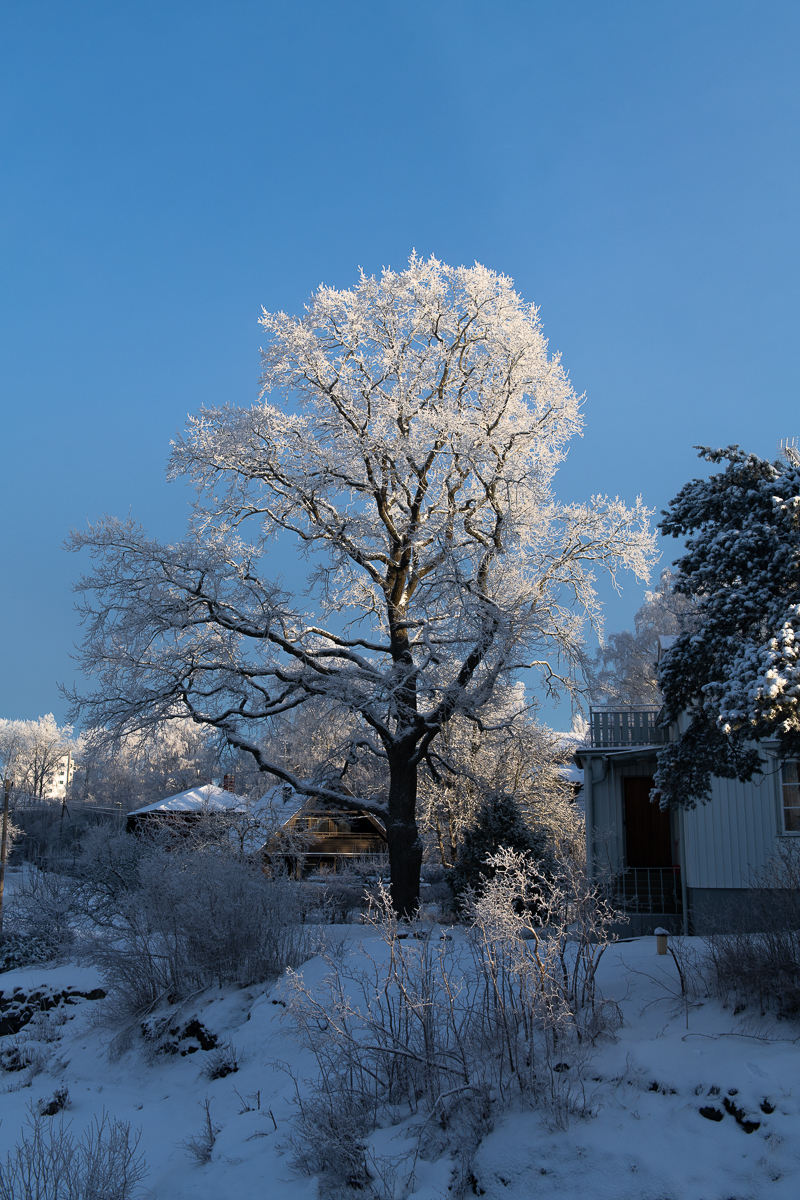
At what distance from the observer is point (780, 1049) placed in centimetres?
612

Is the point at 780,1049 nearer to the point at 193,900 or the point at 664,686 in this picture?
the point at 664,686

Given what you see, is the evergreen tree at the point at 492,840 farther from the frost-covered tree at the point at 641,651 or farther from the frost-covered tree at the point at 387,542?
the frost-covered tree at the point at 641,651

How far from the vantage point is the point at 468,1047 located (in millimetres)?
6832

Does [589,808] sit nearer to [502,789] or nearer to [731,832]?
[502,789]

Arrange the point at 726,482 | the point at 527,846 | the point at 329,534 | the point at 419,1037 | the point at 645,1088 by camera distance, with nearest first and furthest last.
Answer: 1. the point at 645,1088
2. the point at 419,1037
3. the point at 726,482
4. the point at 527,846
5. the point at 329,534

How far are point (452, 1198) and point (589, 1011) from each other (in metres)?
1.91

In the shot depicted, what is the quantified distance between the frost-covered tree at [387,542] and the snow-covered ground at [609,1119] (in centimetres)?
550

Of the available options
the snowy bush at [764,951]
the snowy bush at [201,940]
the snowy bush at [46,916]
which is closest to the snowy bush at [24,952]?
the snowy bush at [46,916]

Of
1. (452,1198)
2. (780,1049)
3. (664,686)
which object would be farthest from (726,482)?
(452,1198)

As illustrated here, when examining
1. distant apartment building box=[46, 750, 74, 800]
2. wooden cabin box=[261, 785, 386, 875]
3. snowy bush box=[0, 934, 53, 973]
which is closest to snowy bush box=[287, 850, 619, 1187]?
snowy bush box=[0, 934, 53, 973]

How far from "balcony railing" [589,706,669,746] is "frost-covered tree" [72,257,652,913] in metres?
1.93

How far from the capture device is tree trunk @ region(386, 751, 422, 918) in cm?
1412

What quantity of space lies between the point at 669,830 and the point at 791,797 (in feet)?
22.0

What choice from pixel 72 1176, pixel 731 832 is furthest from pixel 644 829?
pixel 72 1176
